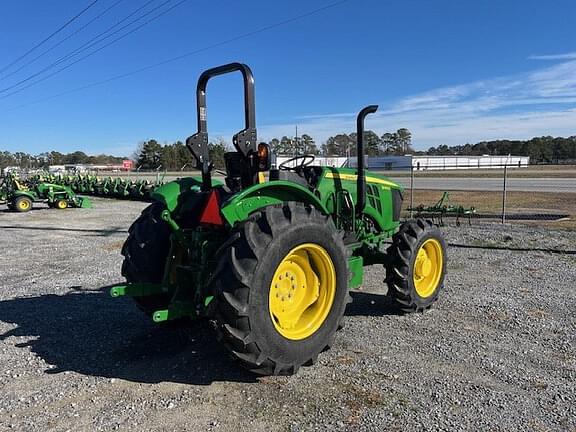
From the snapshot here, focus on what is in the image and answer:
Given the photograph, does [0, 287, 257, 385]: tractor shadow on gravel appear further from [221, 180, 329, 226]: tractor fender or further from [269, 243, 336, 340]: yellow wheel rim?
[221, 180, 329, 226]: tractor fender

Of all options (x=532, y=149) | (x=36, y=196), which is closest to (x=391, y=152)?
(x=532, y=149)

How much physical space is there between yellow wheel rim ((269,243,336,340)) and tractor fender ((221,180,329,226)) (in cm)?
48

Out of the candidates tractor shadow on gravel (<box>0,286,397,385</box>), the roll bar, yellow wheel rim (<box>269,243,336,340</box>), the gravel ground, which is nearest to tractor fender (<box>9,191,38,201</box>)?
the gravel ground

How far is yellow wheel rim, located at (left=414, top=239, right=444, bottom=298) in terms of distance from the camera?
6.03 meters

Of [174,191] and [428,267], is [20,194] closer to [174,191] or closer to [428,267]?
[174,191]

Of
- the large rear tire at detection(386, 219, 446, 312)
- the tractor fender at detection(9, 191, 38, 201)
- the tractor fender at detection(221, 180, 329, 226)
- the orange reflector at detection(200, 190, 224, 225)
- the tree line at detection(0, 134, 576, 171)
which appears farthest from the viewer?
the tree line at detection(0, 134, 576, 171)

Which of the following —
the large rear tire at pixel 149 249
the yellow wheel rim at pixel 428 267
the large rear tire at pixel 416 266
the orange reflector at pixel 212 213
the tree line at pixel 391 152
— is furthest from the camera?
the tree line at pixel 391 152

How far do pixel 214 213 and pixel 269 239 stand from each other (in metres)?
0.60

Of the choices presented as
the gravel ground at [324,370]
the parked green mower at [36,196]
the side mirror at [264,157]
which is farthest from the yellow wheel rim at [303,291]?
the parked green mower at [36,196]

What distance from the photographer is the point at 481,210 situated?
1766 centimetres

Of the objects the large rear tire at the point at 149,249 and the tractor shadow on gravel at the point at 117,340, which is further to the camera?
the large rear tire at the point at 149,249

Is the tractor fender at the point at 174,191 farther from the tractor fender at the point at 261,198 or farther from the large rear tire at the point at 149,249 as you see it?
the tractor fender at the point at 261,198

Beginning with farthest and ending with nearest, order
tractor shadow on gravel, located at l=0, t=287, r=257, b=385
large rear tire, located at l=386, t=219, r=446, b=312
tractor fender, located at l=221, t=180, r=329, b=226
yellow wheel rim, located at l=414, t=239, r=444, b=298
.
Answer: yellow wheel rim, located at l=414, t=239, r=444, b=298, large rear tire, located at l=386, t=219, r=446, b=312, tractor shadow on gravel, located at l=0, t=287, r=257, b=385, tractor fender, located at l=221, t=180, r=329, b=226

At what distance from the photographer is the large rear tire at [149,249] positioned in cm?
450
